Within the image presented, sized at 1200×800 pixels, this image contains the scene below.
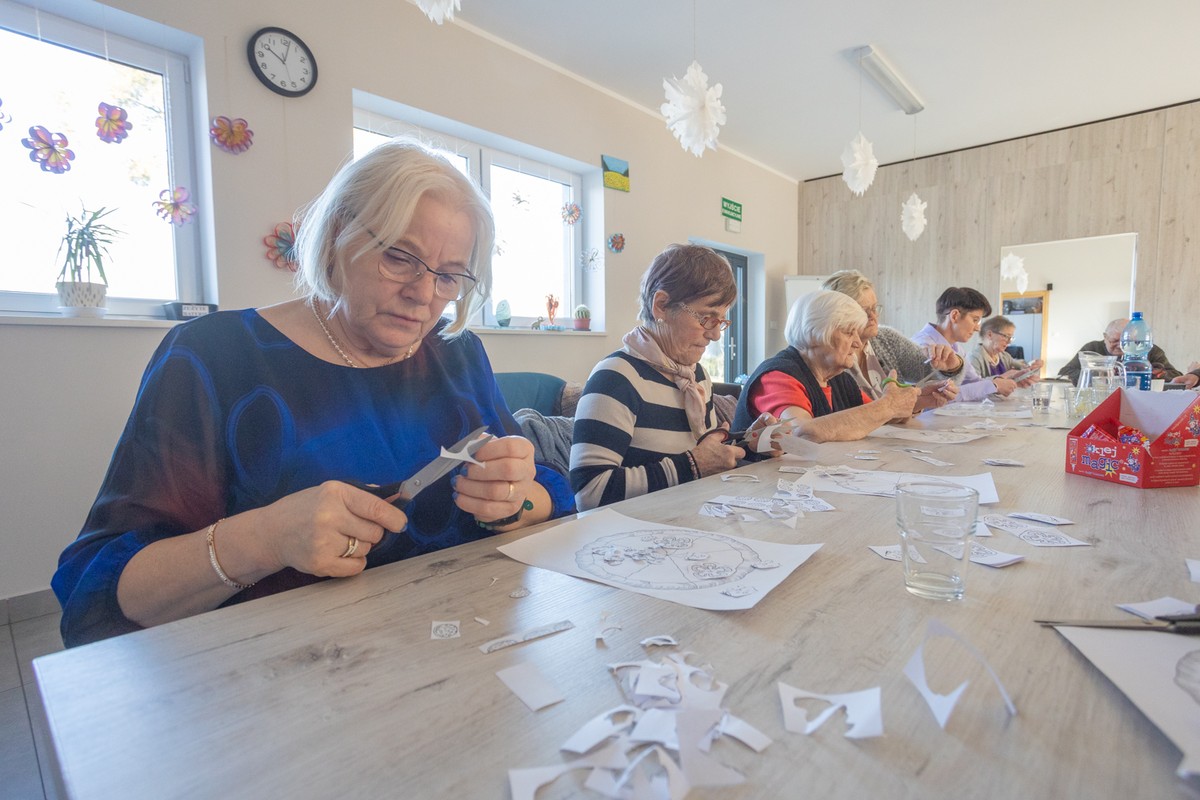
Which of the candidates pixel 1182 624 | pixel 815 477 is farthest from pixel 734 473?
pixel 1182 624

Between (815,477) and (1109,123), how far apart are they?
6.25m

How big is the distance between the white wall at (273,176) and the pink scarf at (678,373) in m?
1.90

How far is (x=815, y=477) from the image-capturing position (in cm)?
115

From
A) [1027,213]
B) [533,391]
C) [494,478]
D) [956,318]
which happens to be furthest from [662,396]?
[1027,213]

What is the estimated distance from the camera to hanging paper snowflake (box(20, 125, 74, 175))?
6.87 ft

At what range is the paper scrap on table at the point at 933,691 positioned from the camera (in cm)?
39

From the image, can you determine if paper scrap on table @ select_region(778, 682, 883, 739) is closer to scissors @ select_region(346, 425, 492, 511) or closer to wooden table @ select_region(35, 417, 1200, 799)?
wooden table @ select_region(35, 417, 1200, 799)

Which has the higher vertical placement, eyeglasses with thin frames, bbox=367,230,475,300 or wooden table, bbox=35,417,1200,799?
eyeglasses with thin frames, bbox=367,230,475,300

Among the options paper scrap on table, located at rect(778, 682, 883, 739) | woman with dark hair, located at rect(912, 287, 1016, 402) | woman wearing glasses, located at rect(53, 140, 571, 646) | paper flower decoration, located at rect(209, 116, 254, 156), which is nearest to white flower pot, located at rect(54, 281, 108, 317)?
paper flower decoration, located at rect(209, 116, 254, 156)

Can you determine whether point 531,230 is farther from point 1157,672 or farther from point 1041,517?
point 1157,672

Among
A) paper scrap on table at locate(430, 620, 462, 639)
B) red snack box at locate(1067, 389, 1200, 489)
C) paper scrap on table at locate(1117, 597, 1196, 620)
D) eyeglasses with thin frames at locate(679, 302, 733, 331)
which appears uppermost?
eyeglasses with thin frames at locate(679, 302, 733, 331)

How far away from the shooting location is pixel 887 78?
13.6 ft

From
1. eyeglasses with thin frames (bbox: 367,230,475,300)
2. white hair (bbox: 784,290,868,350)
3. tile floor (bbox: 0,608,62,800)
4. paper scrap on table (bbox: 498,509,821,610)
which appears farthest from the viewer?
white hair (bbox: 784,290,868,350)

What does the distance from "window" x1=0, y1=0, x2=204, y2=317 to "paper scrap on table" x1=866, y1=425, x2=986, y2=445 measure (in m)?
2.77
